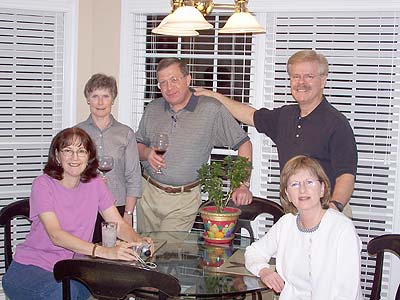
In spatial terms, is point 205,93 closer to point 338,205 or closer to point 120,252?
point 338,205

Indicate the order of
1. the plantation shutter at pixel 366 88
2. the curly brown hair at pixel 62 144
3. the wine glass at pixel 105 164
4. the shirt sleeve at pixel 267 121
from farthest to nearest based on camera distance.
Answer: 1. the plantation shutter at pixel 366 88
2. the shirt sleeve at pixel 267 121
3. the wine glass at pixel 105 164
4. the curly brown hair at pixel 62 144

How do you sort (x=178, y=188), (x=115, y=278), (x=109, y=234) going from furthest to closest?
(x=178, y=188)
(x=109, y=234)
(x=115, y=278)

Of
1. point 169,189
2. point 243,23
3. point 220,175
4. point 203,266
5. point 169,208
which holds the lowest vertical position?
point 203,266

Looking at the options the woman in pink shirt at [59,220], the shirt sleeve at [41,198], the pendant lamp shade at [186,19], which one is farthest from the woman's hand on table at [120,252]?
the pendant lamp shade at [186,19]

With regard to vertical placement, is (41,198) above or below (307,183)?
below

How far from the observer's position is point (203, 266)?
2.84m

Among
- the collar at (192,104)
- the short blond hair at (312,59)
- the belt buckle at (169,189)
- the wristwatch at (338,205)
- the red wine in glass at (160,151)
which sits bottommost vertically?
the belt buckle at (169,189)

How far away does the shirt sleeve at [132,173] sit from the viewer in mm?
3707

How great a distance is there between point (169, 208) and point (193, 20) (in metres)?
1.51

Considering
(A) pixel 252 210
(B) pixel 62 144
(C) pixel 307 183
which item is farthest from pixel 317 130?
(B) pixel 62 144

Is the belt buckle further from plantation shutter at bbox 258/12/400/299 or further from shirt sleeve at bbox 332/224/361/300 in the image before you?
shirt sleeve at bbox 332/224/361/300

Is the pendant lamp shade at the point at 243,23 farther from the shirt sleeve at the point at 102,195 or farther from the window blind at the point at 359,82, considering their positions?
the window blind at the point at 359,82

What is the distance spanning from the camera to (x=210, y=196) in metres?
3.07

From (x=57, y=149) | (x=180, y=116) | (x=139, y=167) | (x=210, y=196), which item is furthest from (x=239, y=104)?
(x=57, y=149)
